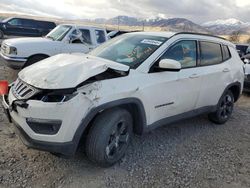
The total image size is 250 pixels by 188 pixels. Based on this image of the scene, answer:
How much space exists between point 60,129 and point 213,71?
10.3 ft

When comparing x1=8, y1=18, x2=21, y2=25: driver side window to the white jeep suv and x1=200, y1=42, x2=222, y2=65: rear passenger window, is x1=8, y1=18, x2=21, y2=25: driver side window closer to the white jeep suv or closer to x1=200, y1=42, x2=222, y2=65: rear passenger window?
the white jeep suv

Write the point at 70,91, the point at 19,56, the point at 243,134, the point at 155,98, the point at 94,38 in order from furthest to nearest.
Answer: the point at 94,38 < the point at 19,56 < the point at 243,134 < the point at 155,98 < the point at 70,91

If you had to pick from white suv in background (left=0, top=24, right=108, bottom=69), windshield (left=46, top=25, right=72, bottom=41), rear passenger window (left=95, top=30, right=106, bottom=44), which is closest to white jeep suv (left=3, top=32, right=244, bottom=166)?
white suv in background (left=0, top=24, right=108, bottom=69)

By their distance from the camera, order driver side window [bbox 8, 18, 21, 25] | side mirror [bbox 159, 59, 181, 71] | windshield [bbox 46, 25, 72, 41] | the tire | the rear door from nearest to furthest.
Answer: the tire → side mirror [bbox 159, 59, 181, 71] → the rear door → windshield [bbox 46, 25, 72, 41] → driver side window [bbox 8, 18, 21, 25]

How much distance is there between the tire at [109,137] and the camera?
3.42m

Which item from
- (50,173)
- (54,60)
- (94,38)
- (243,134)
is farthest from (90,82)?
(94,38)

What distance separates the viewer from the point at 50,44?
848cm

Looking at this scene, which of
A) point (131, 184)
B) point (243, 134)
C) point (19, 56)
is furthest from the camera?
point (19, 56)

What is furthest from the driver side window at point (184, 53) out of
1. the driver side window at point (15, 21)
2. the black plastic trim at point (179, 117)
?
the driver side window at point (15, 21)

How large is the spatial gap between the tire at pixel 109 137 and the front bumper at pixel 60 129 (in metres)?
0.27

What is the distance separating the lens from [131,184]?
3443 mm

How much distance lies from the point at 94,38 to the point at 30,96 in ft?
21.3

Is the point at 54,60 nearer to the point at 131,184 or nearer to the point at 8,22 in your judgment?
the point at 131,184

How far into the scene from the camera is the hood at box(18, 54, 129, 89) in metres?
3.24
